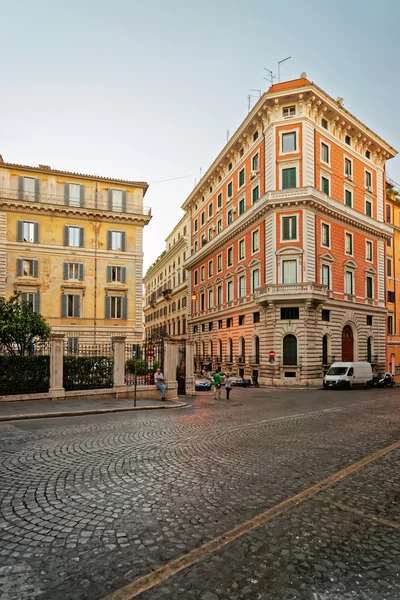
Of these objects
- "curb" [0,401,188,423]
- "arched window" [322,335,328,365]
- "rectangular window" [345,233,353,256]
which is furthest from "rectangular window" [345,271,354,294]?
"curb" [0,401,188,423]

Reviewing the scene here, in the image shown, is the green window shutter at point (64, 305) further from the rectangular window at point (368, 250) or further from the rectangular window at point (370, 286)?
the rectangular window at point (368, 250)

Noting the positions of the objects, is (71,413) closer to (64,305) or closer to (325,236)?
(64,305)

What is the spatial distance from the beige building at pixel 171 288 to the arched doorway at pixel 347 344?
68.7 ft

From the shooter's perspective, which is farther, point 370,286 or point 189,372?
point 370,286

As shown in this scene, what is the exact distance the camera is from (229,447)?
8156 millimetres

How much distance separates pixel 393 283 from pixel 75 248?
109 ft

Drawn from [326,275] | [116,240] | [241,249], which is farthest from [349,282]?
[116,240]

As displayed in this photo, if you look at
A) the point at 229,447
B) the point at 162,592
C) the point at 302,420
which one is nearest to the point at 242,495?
the point at 162,592

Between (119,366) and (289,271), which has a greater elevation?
→ (289,271)

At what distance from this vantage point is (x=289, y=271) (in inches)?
1219

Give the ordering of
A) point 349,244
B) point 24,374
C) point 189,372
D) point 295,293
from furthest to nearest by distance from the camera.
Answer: point 349,244, point 295,293, point 189,372, point 24,374

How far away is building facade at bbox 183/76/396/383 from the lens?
100ft

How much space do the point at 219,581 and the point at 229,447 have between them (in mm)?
4914

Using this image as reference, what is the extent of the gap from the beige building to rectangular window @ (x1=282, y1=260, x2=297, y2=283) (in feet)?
65.6
